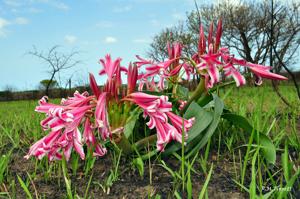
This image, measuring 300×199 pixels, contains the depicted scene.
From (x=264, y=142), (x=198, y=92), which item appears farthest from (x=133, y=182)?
(x=264, y=142)

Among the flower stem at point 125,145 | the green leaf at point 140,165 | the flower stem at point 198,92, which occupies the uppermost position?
the flower stem at point 198,92

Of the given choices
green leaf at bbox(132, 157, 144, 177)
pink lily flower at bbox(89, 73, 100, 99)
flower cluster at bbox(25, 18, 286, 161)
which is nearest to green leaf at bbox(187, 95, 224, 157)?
flower cluster at bbox(25, 18, 286, 161)

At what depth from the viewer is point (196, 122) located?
2.08 m

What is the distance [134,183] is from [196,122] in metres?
0.47

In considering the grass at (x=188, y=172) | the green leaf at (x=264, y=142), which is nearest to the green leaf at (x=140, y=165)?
the grass at (x=188, y=172)

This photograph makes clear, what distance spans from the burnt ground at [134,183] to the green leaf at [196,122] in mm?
109

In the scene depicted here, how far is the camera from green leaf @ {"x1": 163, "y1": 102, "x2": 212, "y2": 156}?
6.63 ft

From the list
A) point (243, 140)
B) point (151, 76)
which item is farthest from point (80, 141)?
point (243, 140)

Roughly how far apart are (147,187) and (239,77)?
73cm

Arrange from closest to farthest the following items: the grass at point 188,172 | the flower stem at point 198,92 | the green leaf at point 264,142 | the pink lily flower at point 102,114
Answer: the pink lily flower at point 102,114
the grass at point 188,172
the green leaf at point 264,142
the flower stem at point 198,92

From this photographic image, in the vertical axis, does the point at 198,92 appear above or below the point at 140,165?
above

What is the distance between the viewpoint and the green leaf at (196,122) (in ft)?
6.63

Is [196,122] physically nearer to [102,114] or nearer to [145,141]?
[145,141]

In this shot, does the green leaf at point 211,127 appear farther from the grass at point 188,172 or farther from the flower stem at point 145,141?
the flower stem at point 145,141
